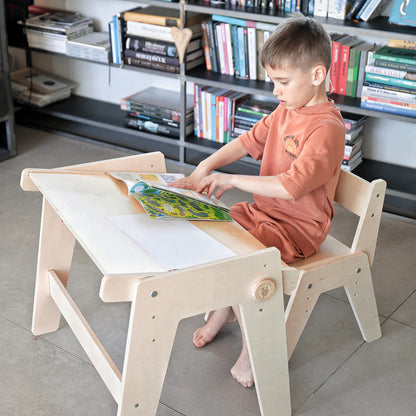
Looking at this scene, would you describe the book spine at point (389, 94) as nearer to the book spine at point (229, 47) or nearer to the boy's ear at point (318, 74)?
the book spine at point (229, 47)

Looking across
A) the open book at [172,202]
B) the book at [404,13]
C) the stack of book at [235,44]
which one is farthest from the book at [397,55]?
the open book at [172,202]

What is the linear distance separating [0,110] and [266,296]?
2.22 m

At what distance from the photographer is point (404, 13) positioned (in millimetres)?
2445

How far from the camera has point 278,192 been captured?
163 centimetres

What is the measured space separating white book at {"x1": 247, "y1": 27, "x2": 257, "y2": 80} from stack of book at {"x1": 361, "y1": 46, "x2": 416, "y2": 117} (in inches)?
20.7

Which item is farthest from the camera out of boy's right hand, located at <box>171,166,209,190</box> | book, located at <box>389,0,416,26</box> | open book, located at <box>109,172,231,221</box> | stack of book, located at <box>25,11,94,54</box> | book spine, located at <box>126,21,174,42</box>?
stack of book, located at <box>25,11,94,54</box>

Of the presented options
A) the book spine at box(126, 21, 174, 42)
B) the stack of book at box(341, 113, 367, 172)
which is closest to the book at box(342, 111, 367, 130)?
the stack of book at box(341, 113, 367, 172)

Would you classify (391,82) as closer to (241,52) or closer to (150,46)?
(241,52)

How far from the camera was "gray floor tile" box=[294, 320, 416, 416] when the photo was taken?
174 cm

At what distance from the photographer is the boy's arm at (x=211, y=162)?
1.81 meters

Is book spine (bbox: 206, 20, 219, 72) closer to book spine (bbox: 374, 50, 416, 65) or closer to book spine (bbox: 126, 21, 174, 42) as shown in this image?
book spine (bbox: 126, 21, 174, 42)

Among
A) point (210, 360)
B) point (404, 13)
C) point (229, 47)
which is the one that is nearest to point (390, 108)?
point (404, 13)

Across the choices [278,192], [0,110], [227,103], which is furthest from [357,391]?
[0,110]

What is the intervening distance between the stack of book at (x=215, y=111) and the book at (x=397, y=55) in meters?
0.72
